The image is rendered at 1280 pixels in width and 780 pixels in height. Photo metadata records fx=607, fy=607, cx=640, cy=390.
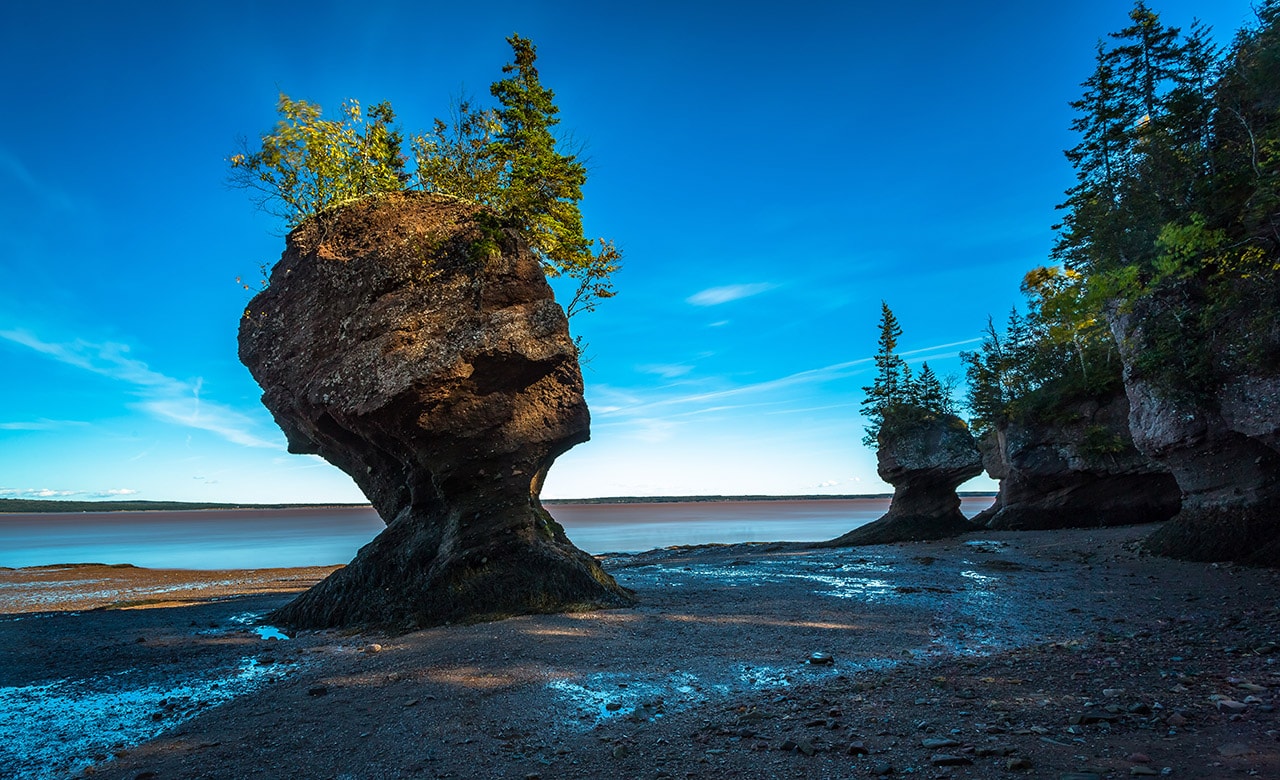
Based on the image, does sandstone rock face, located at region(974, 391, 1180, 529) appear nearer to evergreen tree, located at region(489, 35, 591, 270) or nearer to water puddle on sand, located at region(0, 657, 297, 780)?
evergreen tree, located at region(489, 35, 591, 270)

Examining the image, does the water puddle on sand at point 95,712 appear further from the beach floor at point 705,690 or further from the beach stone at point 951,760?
the beach stone at point 951,760

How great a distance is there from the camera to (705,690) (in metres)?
6.88

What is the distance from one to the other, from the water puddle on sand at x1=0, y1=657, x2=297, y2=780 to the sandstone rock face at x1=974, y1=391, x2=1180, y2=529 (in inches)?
1288

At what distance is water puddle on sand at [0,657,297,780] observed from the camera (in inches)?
234

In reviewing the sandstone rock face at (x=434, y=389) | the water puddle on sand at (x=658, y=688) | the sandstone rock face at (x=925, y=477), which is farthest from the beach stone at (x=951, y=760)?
the sandstone rock face at (x=925, y=477)

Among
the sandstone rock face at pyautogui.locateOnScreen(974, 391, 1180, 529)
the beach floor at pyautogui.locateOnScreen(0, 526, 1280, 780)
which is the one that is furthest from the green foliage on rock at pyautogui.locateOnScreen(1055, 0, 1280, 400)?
the sandstone rock face at pyautogui.locateOnScreen(974, 391, 1180, 529)

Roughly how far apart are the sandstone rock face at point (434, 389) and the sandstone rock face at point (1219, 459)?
15.1 meters

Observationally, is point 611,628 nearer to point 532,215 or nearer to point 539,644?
point 539,644

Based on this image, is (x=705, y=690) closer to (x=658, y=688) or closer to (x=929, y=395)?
(x=658, y=688)

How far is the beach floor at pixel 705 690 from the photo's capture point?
4.78 meters

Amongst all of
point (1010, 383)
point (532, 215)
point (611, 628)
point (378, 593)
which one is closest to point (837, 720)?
point (611, 628)

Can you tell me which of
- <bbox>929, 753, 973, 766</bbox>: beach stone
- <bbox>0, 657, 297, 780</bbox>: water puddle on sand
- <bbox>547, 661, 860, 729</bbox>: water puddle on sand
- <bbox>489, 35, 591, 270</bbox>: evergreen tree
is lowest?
<bbox>547, 661, 860, 729</bbox>: water puddle on sand

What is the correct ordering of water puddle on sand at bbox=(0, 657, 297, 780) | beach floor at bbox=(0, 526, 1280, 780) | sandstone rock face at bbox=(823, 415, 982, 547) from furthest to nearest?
sandstone rock face at bbox=(823, 415, 982, 547) → water puddle on sand at bbox=(0, 657, 297, 780) → beach floor at bbox=(0, 526, 1280, 780)

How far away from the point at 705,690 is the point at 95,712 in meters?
7.36
